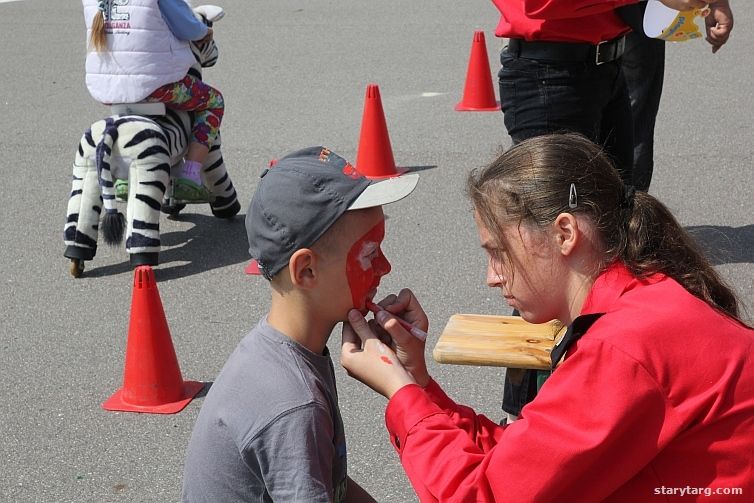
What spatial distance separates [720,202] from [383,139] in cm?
203

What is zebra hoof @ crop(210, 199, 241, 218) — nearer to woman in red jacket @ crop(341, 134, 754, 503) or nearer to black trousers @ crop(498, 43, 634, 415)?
black trousers @ crop(498, 43, 634, 415)

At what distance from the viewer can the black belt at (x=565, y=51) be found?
3916 mm

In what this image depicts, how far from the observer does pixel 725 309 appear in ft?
7.06

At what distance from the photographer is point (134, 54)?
5.31 metres

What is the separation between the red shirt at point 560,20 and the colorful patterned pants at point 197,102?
2.10 meters

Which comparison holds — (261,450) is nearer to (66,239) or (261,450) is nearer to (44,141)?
(66,239)

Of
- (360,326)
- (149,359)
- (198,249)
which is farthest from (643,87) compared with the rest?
(360,326)

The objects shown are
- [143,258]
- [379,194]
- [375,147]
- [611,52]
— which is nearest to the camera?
[379,194]

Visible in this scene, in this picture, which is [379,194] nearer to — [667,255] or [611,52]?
[667,255]

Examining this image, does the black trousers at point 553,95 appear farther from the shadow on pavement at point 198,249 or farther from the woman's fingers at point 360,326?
the shadow on pavement at point 198,249

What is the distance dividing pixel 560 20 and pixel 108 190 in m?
2.48

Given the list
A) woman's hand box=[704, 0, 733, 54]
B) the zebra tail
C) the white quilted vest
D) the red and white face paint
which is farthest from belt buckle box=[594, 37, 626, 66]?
the zebra tail

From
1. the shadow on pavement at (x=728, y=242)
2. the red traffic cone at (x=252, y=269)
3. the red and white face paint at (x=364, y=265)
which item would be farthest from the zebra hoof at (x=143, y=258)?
the red and white face paint at (x=364, y=265)

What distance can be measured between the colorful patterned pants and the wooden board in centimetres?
267
